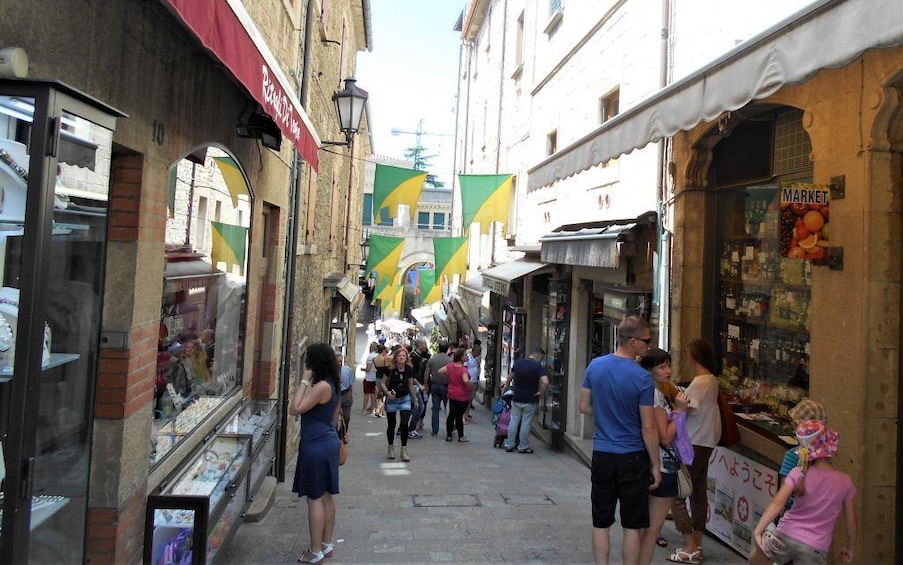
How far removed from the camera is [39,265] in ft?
6.79

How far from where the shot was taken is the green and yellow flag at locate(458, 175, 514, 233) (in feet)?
40.5

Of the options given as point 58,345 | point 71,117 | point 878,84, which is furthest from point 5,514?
point 878,84

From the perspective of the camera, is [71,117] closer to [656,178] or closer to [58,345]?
[58,345]

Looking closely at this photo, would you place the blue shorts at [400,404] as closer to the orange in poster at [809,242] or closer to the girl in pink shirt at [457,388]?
the girl in pink shirt at [457,388]

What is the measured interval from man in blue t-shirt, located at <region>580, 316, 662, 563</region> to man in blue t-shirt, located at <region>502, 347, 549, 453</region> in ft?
18.9

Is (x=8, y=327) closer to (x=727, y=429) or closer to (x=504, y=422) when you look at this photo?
(x=727, y=429)

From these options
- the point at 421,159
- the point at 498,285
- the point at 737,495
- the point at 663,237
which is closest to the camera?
the point at 737,495

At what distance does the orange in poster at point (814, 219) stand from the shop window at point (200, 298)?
420 cm

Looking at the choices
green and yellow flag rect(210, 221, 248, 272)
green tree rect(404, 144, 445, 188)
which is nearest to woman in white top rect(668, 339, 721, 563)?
green and yellow flag rect(210, 221, 248, 272)

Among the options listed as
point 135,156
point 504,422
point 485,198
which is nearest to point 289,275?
point 504,422

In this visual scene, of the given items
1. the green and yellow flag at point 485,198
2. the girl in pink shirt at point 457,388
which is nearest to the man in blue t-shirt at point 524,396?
the girl in pink shirt at point 457,388

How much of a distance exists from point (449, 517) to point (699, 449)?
240 centimetres

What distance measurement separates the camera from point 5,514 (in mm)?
2061

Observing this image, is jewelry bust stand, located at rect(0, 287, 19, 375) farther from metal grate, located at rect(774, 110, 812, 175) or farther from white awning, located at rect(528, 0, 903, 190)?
metal grate, located at rect(774, 110, 812, 175)
